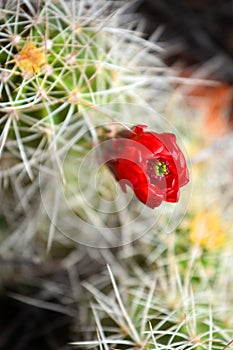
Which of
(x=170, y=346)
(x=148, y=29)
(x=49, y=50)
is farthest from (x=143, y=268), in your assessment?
(x=148, y=29)

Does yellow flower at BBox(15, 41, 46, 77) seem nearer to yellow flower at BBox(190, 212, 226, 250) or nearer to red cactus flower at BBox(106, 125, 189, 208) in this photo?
red cactus flower at BBox(106, 125, 189, 208)

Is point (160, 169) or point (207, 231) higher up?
point (160, 169)

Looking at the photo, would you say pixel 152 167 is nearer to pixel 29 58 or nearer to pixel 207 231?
pixel 29 58

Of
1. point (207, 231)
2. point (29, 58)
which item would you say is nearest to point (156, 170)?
point (29, 58)

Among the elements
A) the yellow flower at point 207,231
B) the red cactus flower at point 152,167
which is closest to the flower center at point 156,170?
the red cactus flower at point 152,167

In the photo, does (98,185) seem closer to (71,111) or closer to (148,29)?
(71,111)

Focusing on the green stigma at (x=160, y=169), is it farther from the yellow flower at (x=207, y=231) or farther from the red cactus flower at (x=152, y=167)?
the yellow flower at (x=207, y=231)
